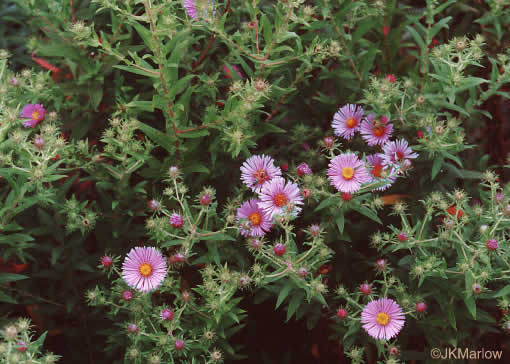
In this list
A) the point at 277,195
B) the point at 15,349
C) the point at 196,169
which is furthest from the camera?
the point at 196,169

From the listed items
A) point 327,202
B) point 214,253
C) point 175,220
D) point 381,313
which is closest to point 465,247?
point 381,313

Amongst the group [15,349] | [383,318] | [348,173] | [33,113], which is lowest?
[15,349]

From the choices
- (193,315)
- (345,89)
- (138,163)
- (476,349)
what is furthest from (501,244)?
(138,163)

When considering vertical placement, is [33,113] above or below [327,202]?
above

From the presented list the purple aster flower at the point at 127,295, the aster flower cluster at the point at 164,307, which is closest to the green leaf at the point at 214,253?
the aster flower cluster at the point at 164,307

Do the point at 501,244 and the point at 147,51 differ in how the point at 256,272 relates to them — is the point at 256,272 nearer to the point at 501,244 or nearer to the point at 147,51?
the point at 501,244

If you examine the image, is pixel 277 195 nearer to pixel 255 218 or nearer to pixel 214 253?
pixel 255 218

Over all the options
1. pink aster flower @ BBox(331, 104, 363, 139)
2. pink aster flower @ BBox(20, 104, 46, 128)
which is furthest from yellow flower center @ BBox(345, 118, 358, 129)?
pink aster flower @ BBox(20, 104, 46, 128)
